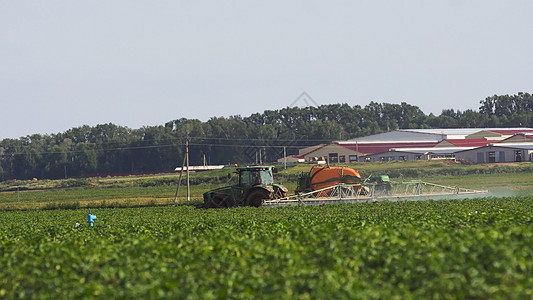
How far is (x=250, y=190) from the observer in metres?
40.2

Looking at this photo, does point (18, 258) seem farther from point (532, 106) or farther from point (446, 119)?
point (532, 106)

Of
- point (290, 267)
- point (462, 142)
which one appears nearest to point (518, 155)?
point (462, 142)

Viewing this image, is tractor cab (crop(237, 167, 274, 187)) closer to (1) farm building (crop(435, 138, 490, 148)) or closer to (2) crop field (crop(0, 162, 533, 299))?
(2) crop field (crop(0, 162, 533, 299))

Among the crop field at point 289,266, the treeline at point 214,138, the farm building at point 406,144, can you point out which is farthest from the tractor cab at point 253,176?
the treeline at point 214,138

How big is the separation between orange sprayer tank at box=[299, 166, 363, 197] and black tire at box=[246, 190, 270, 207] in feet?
12.1

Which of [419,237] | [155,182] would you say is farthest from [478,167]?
[419,237]

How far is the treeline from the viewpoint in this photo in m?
150

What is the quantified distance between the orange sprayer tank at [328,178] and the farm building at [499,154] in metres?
52.5

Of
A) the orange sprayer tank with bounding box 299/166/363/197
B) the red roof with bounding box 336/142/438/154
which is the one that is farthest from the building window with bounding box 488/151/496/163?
the orange sprayer tank with bounding box 299/166/363/197

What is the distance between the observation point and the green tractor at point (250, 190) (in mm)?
39906

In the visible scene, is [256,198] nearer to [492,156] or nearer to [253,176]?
[253,176]

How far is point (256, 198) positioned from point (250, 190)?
1.64ft

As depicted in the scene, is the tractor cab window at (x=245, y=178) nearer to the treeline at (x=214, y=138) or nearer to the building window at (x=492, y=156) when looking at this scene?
the building window at (x=492, y=156)

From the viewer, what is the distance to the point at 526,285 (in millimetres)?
11383
